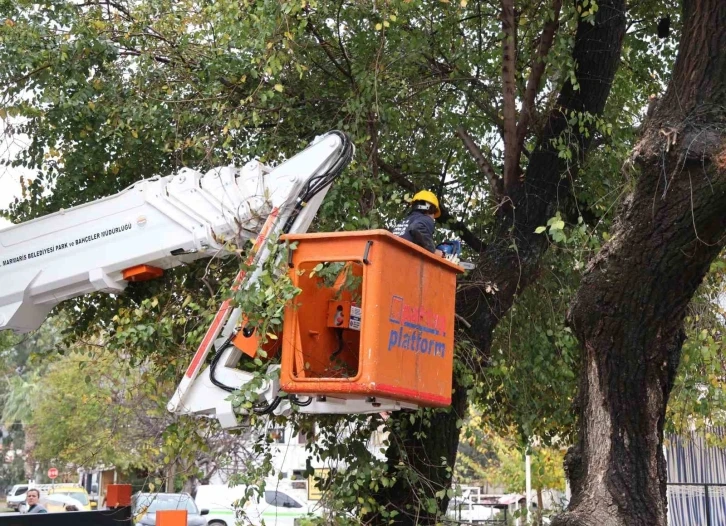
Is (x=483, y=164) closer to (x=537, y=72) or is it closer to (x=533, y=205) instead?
(x=533, y=205)

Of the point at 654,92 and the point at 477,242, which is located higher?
the point at 654,92

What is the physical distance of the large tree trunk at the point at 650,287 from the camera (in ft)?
19.6

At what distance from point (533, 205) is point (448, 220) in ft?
3.16

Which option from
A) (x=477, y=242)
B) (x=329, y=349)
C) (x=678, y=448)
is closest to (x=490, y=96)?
(x=477, y=242)

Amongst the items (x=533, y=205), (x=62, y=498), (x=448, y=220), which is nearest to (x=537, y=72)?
(x=533, y=205)

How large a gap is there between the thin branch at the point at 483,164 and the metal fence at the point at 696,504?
23.5ft

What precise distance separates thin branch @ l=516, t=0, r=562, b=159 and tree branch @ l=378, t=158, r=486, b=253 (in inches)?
43.4

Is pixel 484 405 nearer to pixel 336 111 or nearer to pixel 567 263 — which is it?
pixel 567 263

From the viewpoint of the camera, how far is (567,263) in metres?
10.1

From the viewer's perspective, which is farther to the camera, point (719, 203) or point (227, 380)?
point (227, 380)

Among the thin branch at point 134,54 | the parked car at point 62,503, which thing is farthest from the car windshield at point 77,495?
the thin branch at point 134,54

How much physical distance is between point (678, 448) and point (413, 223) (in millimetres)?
9859

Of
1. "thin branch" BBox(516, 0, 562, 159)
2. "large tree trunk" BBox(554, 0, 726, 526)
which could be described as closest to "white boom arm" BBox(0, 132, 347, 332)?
"large tree trunk" BBox(554, 0, 726, 526)

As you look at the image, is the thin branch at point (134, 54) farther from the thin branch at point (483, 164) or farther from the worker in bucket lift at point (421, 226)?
the worker in bucket lift at point (421, 226)
